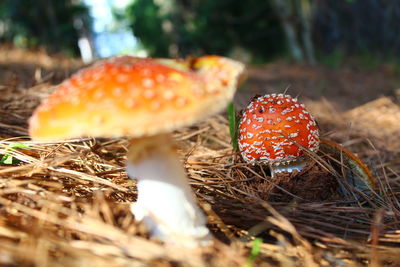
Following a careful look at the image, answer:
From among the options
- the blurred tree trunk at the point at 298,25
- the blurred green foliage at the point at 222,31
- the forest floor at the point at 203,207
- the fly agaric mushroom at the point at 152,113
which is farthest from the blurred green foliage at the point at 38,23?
the fly agaric mushroom at the point at 152,113

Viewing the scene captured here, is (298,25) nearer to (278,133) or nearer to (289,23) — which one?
(289,23)

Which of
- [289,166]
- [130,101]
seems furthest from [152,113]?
[289,166]

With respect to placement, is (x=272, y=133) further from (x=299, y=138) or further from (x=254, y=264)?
(x=254, y=264)

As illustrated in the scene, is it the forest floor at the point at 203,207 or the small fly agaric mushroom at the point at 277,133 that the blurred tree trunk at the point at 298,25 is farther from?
the small fly agaric mushroom at the point at 277,133

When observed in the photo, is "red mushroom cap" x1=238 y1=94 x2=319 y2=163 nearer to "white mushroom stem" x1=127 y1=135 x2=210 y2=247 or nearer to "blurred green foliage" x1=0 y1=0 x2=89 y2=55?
"white mushroom stem" x1=127 y1=135 x2=210 y2=247

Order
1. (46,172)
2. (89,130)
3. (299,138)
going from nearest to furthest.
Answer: (89,130)
(46,172)
(299,138)

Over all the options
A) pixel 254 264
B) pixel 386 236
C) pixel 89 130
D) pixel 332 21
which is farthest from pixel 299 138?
pixel 332 21

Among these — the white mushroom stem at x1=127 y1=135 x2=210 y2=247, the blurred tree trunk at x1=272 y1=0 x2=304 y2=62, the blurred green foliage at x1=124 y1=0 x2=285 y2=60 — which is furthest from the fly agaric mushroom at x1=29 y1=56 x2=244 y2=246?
the blurred green foliage at x1=124 y1=0 x2=285 y2=60
